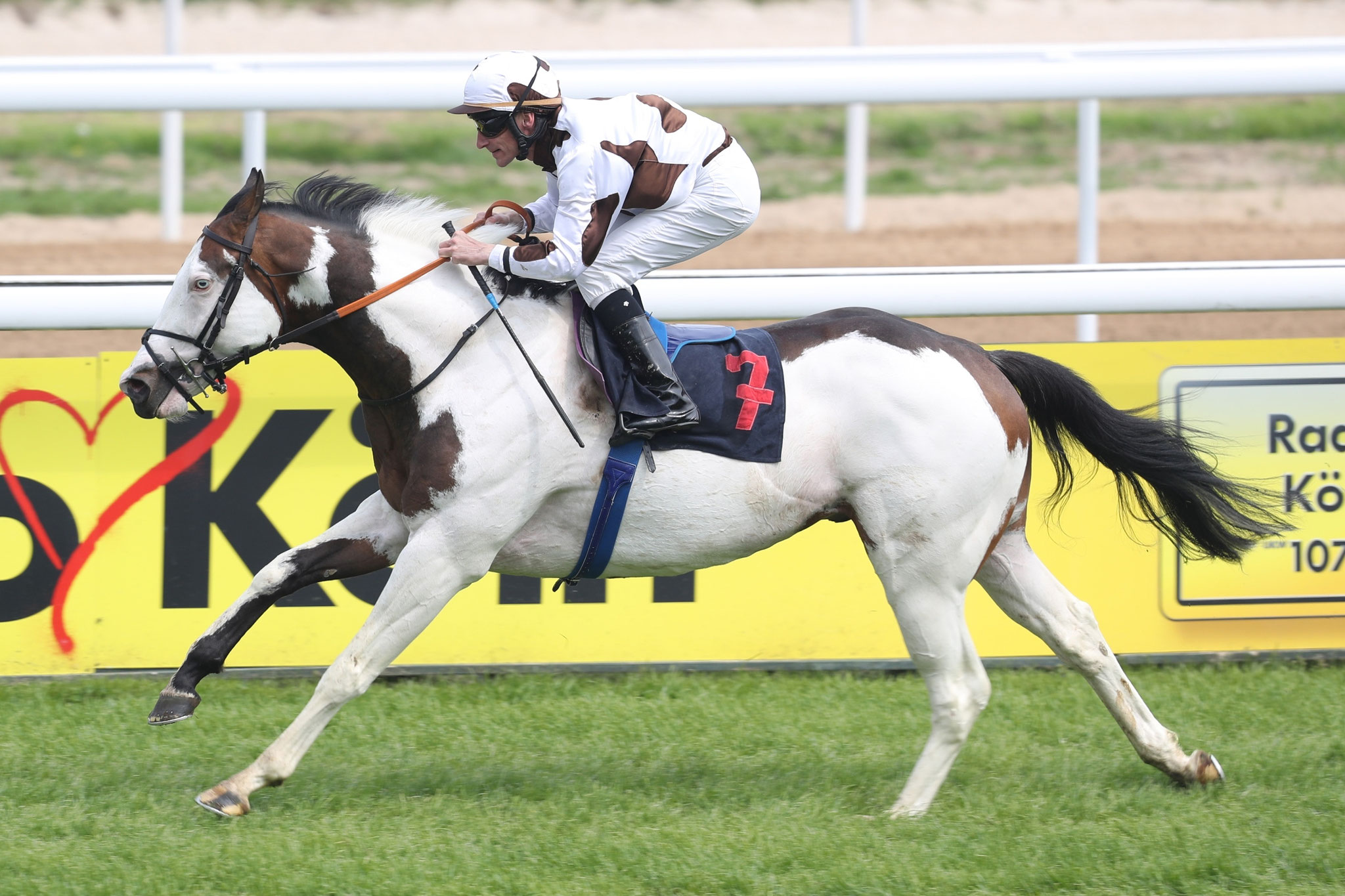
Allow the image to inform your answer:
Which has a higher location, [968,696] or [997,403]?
[997,403]

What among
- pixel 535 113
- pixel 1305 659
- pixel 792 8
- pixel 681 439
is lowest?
pixel 1305 659

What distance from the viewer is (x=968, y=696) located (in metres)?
4.73

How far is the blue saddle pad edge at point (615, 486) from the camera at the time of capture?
4.59 metres

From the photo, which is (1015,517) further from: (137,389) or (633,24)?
(633,24)

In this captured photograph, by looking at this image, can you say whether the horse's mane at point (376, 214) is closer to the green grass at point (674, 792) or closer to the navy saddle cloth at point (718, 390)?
the navy saddle cloth at point (718, 390)

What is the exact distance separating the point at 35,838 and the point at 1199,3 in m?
28.9

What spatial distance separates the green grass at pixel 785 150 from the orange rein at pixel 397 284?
448 inches

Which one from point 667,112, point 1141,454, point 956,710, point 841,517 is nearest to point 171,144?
point 667,112

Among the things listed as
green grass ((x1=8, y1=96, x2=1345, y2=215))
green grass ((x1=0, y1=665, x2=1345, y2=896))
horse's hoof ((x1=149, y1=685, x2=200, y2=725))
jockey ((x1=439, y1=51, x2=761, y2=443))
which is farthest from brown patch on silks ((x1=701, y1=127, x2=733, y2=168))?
green grass ((x1=8, y1=96, x2=1345, y2=215))

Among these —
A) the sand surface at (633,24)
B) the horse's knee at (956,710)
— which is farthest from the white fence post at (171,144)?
the sand surface at (633,24)

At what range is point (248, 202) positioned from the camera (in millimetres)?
4434

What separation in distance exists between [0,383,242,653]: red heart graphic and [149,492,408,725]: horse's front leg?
135cm

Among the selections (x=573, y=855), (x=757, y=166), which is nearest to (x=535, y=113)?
(x=573, y=855)

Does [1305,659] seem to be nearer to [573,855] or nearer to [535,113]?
[573,855]
